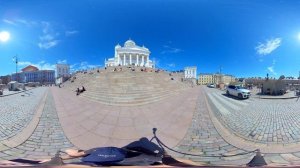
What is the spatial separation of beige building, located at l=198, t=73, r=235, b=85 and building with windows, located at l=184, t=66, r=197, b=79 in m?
0.05

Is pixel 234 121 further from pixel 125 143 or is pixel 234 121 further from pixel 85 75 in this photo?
pixel 85 75

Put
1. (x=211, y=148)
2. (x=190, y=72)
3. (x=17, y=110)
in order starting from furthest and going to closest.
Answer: (x=17, y=110) < (x=211, y=148) < (x=190, y=72)

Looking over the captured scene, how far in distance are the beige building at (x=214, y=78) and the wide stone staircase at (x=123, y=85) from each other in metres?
0.15

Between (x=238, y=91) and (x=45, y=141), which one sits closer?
(x=45, y=141)

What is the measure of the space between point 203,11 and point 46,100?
130cm

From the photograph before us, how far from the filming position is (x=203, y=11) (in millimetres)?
1556

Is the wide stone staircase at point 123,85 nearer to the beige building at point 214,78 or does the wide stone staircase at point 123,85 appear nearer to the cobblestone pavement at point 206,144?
the beige building at point 214,78

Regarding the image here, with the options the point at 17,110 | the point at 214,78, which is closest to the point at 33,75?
the point at 17,110

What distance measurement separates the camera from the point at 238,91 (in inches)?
62.8

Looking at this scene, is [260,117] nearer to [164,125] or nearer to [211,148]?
[211,148]

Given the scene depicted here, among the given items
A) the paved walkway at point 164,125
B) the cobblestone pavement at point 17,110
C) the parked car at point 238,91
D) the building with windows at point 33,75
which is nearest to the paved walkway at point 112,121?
the paved walkway at point 164,125

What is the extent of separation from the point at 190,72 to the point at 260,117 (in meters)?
0.65

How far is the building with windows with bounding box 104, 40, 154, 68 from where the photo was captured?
1393 millimetres

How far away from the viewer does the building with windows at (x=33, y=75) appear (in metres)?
1.43
